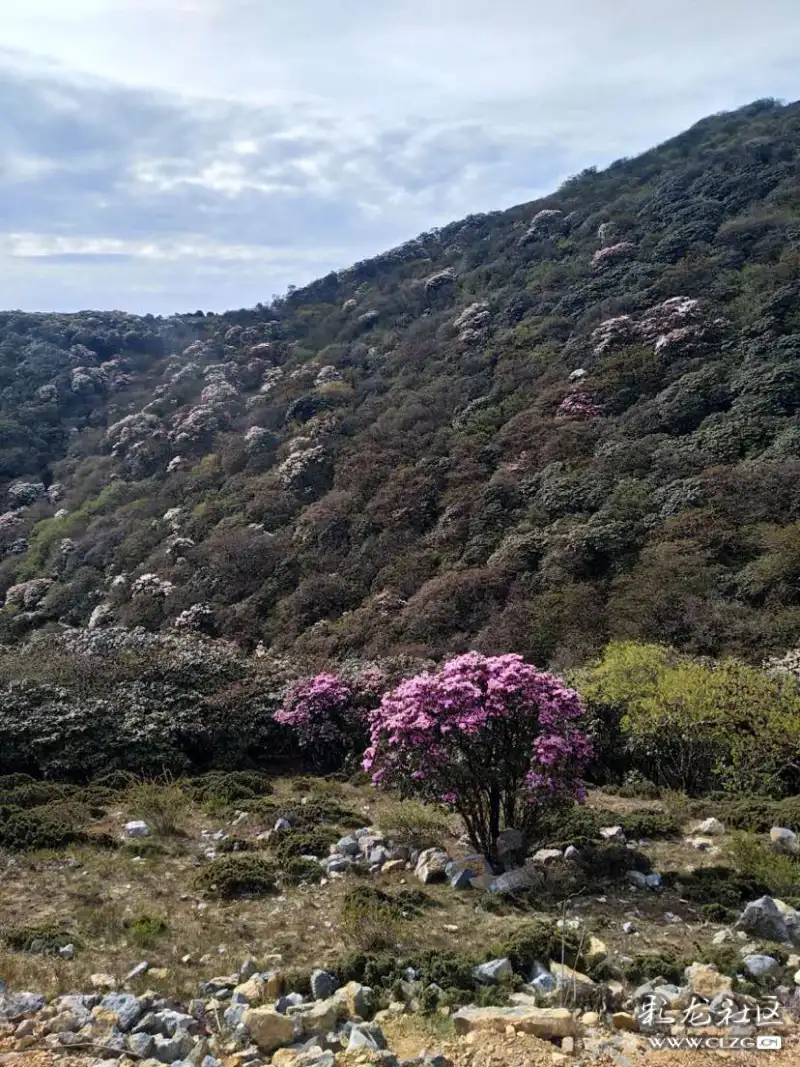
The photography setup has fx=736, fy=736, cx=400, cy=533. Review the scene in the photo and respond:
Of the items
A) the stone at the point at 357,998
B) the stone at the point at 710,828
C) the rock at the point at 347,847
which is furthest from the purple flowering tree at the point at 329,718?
the stone at the point at 357,998

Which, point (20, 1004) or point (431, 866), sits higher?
point (20, 1004)

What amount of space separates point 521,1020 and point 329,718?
35.9ft

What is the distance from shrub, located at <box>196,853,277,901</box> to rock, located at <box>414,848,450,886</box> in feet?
5.53

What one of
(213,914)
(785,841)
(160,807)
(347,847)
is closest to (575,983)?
(213,914)

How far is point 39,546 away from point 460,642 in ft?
83.2

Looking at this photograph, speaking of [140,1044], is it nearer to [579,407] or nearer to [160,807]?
[160,807]

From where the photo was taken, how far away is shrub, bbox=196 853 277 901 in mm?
8203

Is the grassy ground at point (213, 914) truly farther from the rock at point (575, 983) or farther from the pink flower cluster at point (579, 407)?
the pink flower cluster at point (579, 407)

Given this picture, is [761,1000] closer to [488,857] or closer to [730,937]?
[730,937]

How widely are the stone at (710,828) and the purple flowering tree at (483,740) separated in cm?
215

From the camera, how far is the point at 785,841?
27.9 feet

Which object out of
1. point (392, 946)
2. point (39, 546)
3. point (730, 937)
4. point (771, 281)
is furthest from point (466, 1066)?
point (39, 546)

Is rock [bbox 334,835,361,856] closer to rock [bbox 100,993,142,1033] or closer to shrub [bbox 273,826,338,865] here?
shrub [bbox 273,826,338,865]

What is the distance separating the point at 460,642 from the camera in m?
18.2
